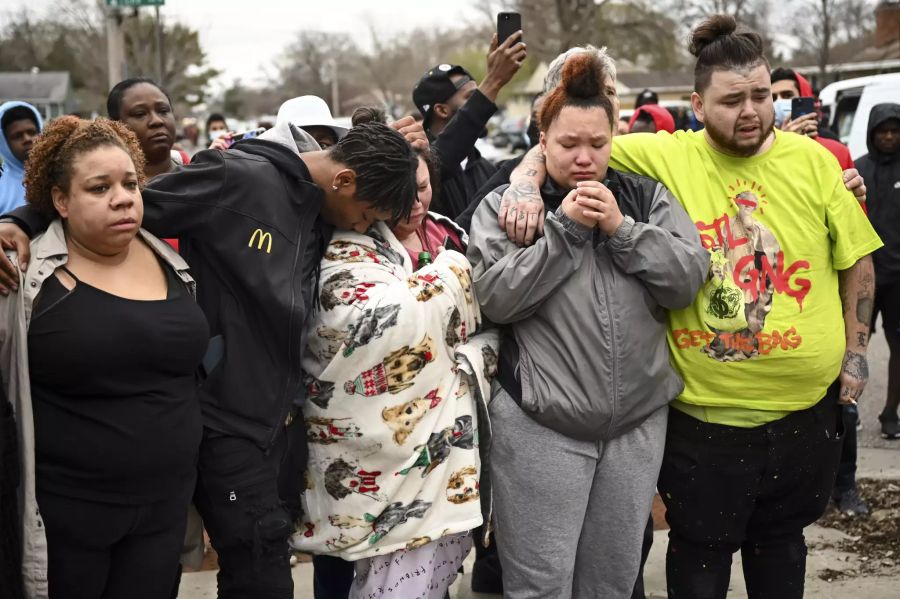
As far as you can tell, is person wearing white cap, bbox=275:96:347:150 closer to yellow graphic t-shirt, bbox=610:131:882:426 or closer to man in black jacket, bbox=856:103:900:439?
yellow graphic t-shirt, bbox=610:131:882:426

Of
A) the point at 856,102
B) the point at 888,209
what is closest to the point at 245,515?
the point at 888,209

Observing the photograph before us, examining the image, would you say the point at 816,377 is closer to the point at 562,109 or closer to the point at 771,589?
the point at 771,589

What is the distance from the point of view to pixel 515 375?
3.00 m

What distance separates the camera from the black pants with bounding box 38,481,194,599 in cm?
254

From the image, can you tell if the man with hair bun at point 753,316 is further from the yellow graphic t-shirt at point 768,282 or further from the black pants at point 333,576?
the black pants at point 333,576

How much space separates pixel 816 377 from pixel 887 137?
12.4 ft

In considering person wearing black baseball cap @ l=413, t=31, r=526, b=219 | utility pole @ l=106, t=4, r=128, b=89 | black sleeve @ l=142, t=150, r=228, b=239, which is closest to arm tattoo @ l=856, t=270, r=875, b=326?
person wearing black baseball cap @ l=413, t=31, r=526, b=219

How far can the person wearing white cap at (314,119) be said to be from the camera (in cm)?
380

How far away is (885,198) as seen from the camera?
6.13 metres

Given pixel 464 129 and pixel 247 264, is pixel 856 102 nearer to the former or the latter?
pixel 464 129

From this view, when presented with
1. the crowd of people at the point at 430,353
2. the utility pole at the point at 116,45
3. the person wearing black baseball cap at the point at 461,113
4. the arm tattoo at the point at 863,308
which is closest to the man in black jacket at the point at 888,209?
the person wearing black baseball cap at the point at 461,113

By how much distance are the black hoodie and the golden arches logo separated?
178 inches

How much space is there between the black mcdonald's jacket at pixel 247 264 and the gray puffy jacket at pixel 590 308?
59 centimetres

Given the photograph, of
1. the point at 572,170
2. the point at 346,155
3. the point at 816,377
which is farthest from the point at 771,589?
the point at 346,155
